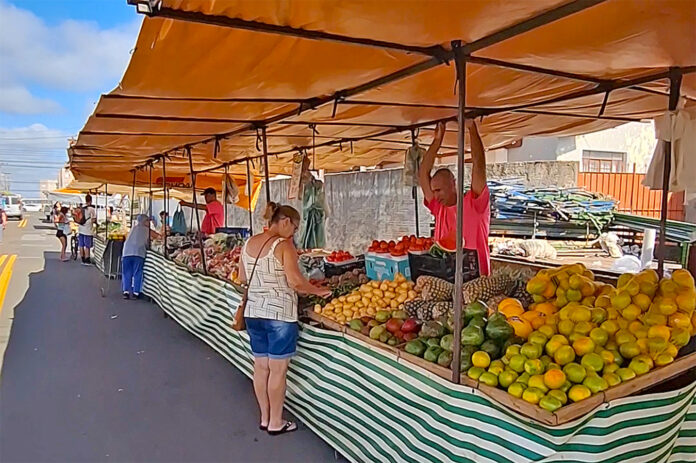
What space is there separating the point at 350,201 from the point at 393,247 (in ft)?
24.7

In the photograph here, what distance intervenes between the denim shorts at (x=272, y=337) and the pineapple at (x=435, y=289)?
0.91m

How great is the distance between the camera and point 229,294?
4914 millimetres

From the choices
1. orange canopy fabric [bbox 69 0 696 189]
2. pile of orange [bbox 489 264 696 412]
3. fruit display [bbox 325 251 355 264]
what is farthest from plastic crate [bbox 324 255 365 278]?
pile of orange [bbox 489 264 696 412]

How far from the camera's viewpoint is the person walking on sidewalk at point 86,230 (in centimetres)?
1396

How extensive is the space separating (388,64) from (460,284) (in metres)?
1.17

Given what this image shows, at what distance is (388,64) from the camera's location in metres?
2.71

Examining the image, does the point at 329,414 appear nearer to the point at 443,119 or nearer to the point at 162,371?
the point at 162,371

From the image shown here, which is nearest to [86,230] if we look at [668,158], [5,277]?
[5,277]

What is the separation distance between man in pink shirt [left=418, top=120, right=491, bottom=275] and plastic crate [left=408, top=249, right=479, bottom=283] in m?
0.20

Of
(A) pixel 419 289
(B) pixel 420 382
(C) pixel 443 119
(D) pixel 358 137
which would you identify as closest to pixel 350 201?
(D) pixel 358 137

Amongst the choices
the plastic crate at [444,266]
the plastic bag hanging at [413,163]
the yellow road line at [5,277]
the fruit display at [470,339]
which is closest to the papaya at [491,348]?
the fruit display at [470,339]

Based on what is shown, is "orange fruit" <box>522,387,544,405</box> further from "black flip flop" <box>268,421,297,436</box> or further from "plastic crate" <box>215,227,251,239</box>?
"plastic crate" <box>215,227,251,239</box>

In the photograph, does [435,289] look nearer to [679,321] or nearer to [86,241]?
[679,321]

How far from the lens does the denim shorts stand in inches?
139
